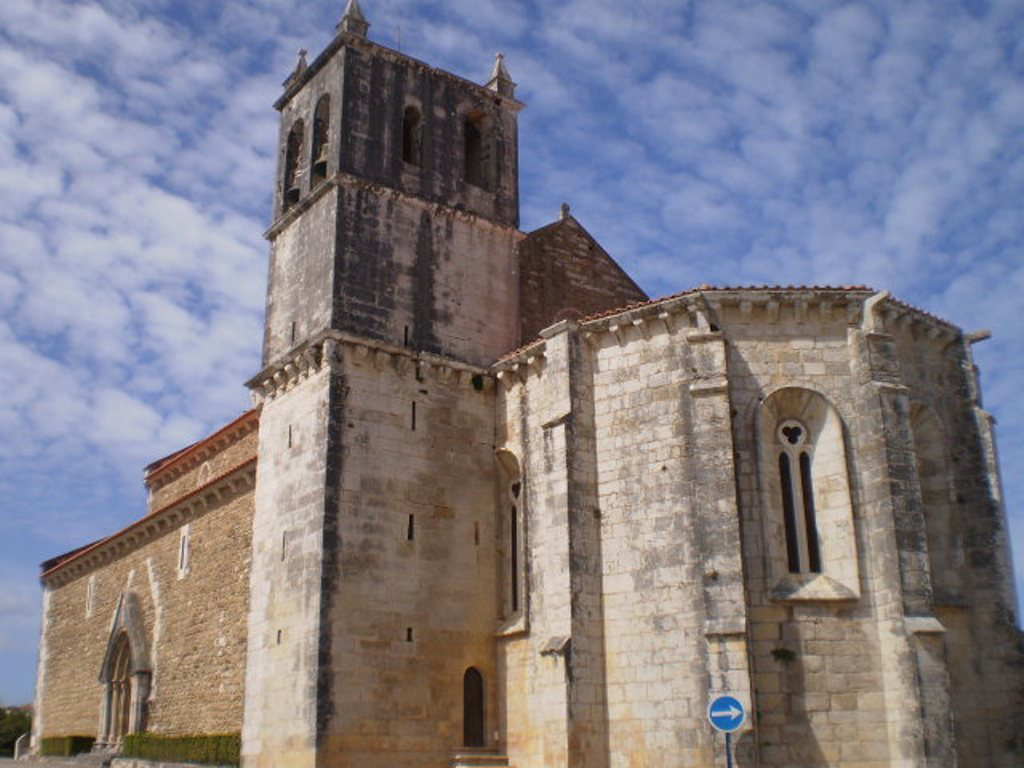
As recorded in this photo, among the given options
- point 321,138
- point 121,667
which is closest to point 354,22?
point 321,138

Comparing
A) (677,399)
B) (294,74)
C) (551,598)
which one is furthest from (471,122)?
(551,598)

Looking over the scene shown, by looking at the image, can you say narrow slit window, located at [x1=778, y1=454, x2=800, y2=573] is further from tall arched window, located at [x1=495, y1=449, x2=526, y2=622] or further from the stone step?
the stone step

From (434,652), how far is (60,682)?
21045 millimetres

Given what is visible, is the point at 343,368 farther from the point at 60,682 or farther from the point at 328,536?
the point at 60,682

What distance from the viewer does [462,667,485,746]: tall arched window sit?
20.6m

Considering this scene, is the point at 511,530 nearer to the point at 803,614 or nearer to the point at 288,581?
the point at 288,581

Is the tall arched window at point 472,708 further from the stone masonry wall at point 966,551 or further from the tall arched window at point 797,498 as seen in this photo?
the stone masonry wall at point 966,551

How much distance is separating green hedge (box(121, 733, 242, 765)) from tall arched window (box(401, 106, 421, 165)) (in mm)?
12810

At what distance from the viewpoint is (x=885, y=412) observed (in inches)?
720

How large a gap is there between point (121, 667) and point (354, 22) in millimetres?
18937

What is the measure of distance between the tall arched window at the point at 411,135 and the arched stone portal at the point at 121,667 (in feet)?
48.1

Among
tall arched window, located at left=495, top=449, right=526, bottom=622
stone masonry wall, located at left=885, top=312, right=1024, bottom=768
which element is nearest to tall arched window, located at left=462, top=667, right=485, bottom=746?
tall arched window, located at left=495, top=449, right=526, bottom=622

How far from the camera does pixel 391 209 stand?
2320 centimetres

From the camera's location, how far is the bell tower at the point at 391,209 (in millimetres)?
22500
